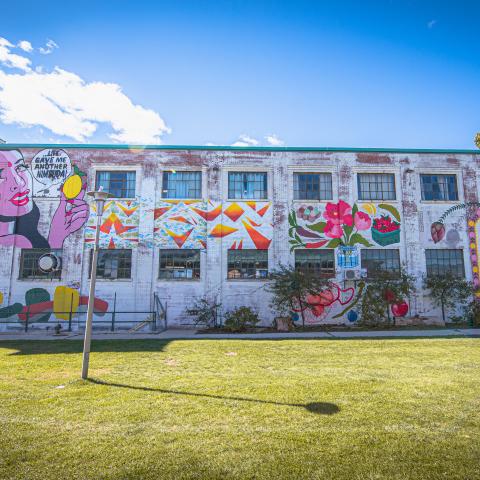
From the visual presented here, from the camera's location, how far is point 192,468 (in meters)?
3.30

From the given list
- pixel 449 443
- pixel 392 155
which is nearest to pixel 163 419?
pixel 449 443

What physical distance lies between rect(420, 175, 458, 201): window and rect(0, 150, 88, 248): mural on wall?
17.9 meters

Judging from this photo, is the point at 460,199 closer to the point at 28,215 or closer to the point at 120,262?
the point at 120,262

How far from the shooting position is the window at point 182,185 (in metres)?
17.7

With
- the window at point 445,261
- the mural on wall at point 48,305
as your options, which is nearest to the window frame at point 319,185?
the window at point 445,261

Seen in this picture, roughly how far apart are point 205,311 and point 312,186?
8.56m

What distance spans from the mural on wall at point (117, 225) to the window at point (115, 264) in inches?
14.2

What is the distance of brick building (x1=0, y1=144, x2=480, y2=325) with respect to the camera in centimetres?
1656

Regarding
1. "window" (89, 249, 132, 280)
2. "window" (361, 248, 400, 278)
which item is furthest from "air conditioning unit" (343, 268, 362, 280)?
"window" (89, 249, 132, 280)

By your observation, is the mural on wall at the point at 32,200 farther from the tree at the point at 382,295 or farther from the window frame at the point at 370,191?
the tree at the point at 382,295

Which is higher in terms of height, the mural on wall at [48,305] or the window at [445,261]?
the window at [445,261]

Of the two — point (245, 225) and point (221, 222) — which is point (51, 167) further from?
point (245, 225)

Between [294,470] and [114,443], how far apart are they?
205 cm

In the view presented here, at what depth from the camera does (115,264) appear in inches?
664
